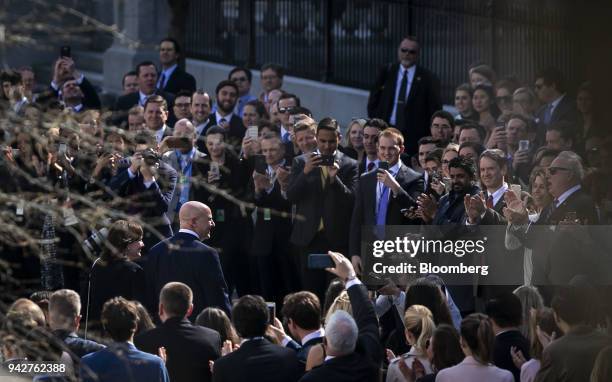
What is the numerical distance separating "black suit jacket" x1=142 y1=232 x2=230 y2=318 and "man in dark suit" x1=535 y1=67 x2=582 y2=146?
3987 millimetres

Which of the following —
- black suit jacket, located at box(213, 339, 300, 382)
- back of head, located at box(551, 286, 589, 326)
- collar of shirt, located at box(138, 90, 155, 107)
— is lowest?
black suit jacket, located at box(213, 339, 300, 382)

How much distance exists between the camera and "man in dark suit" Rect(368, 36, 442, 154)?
1723 centimetres

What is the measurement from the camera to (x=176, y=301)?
10.2 metres

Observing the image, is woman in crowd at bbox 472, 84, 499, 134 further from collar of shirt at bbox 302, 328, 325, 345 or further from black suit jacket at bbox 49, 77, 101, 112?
collar of shirt at bbox 302, 328, 325, 345

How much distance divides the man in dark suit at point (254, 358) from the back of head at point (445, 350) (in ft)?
2.76

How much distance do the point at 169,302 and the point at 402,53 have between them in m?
7.58

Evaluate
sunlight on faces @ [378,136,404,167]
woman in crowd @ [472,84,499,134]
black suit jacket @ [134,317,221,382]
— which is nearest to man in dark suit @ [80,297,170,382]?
black suit jacket @ [134,317,221,382]

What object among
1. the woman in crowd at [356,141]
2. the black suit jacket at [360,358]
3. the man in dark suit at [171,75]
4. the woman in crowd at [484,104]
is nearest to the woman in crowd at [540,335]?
the black suit jacket at [360,358]

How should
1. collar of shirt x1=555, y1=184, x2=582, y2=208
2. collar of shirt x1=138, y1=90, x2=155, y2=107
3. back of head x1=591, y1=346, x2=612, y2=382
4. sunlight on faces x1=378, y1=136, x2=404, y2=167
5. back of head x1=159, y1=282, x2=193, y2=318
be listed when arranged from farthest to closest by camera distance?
collar of shirt x1=138, y1=90, x2=155, y2=107 → sunlight on faces x1=378, y1=136, x2=404, y2=167 → collar of shirt x1=555, y1=184, x2=582, y2=208 → back of head x1=159, y1=282, x2=193, y2=318 → back of head x1=591, y1=346, x2=612, y2=382

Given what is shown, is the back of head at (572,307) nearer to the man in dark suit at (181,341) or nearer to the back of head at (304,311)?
the back of head at (304,311)

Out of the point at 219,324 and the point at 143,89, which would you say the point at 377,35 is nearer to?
the point at 143,89

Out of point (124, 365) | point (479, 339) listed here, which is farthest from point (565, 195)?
point (124, 365)

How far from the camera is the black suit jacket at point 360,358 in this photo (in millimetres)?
8992

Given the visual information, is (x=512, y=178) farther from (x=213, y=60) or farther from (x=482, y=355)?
(x=213, y=60)
